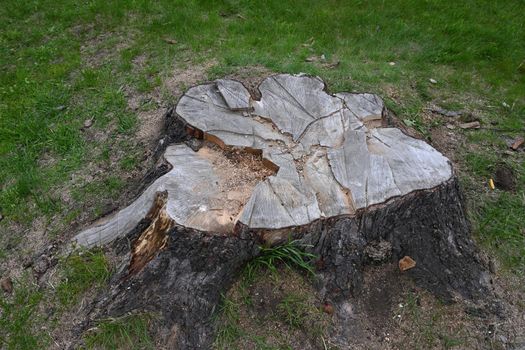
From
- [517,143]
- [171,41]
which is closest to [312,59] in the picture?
[171,41]

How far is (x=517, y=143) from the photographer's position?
394 centimetres

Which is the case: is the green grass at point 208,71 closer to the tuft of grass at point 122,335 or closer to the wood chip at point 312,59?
the wood chip at point 312,59

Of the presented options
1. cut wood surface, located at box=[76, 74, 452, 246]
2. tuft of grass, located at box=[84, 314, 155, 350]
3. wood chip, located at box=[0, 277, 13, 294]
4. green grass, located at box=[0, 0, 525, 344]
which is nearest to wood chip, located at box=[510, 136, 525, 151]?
green grass, located at box=[0, 0, 525, 344]

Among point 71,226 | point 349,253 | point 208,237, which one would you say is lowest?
point 71,226

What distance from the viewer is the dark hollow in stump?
8.06ft

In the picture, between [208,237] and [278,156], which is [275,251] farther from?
[278,156]

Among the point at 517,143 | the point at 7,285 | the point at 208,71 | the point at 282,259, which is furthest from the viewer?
the point at 208,71

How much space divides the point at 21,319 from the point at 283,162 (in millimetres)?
1895

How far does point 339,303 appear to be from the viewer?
2674 mm

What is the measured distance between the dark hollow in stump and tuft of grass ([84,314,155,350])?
68 mm

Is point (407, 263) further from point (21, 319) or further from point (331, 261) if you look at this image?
point (21, 319)

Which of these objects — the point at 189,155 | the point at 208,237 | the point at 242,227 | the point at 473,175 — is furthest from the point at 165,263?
the point at 473,175

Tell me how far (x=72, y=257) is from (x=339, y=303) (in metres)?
1.72

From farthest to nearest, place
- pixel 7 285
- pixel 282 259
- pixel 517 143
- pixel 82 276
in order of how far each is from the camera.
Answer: pixel 517 143 < pixel 7 285 < pixel 82 276 < pixel 282 259
